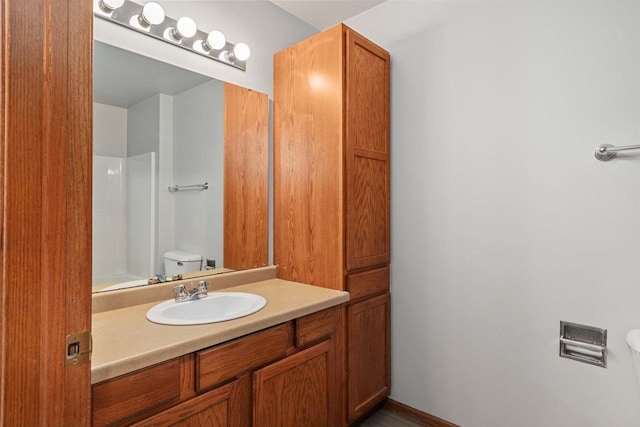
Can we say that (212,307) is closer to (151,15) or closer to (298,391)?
(298,391)

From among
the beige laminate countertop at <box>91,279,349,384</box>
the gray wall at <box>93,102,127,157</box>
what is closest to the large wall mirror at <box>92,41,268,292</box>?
the gray wall at <box>93,102,127,157</box>

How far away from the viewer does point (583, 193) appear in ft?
4.99

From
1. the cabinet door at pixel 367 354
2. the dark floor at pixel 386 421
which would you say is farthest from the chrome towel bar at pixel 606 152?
the dark floor at pixel 386 421

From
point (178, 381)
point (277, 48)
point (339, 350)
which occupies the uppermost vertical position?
point (277, 48)

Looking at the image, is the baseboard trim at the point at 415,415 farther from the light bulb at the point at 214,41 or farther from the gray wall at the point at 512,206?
the light bulb at the point at 214,41

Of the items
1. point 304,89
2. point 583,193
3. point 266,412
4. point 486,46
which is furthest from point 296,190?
point 583,193

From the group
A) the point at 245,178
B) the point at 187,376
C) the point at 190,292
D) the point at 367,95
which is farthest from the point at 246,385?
the point at 367,95

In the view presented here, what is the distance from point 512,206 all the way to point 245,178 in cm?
143

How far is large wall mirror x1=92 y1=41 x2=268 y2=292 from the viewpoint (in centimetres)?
150

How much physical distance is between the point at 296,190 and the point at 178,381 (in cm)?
117

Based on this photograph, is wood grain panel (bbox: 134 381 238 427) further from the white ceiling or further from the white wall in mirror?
the white ceiling

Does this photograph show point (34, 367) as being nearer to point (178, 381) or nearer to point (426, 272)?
point (178, 381)

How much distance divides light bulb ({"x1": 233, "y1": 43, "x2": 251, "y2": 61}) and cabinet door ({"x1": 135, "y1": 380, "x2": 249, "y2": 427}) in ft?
5.35

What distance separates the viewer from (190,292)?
63.8 inches
